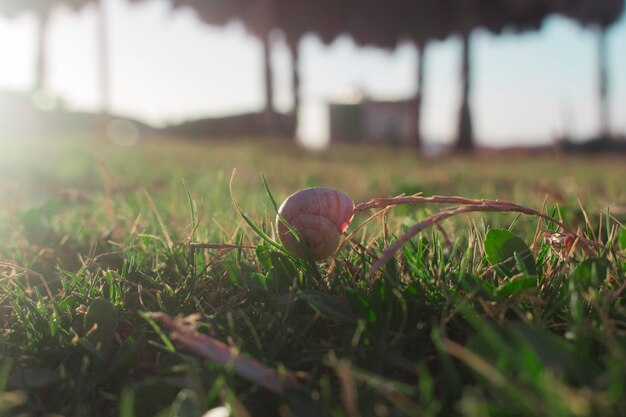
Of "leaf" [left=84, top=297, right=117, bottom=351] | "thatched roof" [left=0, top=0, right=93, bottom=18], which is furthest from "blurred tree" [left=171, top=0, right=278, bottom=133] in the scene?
"leaf" [left=84, top=297, right=117, bottom=351]

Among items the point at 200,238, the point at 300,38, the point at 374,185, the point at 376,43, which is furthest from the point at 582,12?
the point at 200,238

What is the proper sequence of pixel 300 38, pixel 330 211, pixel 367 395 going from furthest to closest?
pixel 300 38 → pixel 330 211 → pixel 367 395

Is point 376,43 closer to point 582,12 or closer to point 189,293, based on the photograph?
point 582,12

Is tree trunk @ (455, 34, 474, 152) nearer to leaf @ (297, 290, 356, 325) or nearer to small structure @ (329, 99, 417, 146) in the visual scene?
small structure @ (329, 99, 417, 146)

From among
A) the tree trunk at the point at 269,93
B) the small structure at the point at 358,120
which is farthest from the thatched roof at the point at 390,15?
the small structure at the point at 358,120

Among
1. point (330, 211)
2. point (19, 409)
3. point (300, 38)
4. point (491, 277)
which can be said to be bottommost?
point (19, 409)

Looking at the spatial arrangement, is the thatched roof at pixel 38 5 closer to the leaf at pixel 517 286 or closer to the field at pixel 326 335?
the field at pixel 326 335
